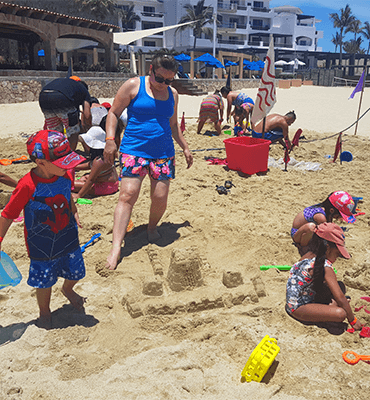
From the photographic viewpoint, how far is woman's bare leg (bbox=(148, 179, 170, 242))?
3.44 metres

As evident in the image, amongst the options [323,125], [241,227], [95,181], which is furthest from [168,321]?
[323,125]

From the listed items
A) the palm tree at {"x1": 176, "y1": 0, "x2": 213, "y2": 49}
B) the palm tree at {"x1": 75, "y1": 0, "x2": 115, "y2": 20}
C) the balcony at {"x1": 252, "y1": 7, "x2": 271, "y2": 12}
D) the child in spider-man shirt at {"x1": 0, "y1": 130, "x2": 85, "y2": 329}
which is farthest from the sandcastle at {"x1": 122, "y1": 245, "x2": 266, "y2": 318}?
the balcony at {"x1": 252, "y1": 7, "x2": 271, "y2": 12}

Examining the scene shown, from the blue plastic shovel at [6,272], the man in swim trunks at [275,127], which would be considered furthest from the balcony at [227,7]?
the blue plastic shovel at [6,272]

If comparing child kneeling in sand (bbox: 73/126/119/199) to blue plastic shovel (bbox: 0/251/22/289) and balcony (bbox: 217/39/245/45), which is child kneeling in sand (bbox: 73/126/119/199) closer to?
blue plastic shovel (bbox: 0/251/22/289)

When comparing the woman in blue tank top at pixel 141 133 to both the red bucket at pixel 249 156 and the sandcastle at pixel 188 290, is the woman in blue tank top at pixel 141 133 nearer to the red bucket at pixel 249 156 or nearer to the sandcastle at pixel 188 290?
the sandcastle at pixel 188 290

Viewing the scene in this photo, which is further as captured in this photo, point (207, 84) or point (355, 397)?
point (207, 84)

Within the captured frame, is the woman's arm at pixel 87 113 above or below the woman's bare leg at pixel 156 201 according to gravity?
above

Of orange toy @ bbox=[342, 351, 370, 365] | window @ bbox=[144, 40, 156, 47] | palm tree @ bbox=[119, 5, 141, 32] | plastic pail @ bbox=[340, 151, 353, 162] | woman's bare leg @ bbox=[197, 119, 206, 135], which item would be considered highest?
palm tree @ bbox=[119, 5, 141, 32]

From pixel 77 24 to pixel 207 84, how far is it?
9.80 m

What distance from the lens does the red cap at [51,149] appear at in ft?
6.86

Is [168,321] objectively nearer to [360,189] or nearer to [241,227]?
[241,227]

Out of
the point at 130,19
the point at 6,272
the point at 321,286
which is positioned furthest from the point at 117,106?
the point at 130,19

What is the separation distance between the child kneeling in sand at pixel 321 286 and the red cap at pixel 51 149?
1.66 m

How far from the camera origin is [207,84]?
976 inches
